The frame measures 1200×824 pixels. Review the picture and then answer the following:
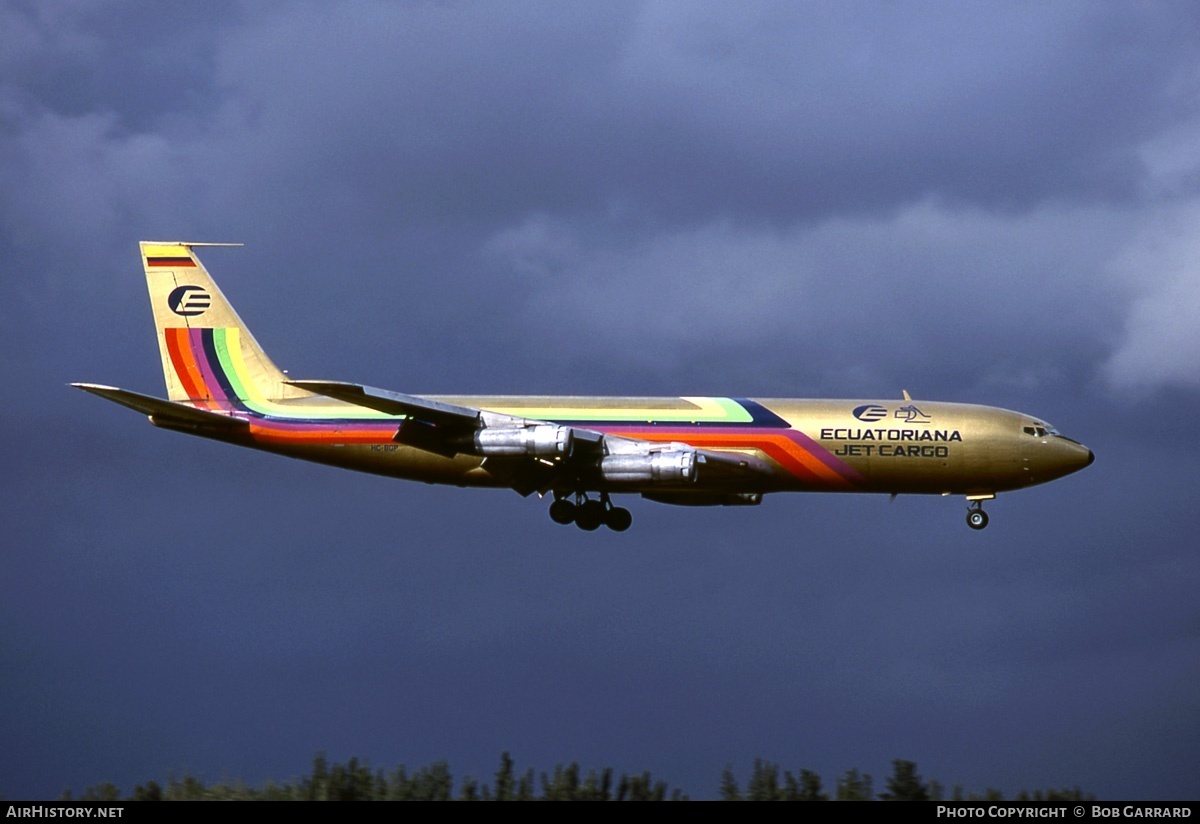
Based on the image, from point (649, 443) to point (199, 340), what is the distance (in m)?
20.2

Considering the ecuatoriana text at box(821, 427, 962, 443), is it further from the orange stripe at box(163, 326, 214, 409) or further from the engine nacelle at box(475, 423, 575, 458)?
the orange stripe at box(163, 326, 214, 409)

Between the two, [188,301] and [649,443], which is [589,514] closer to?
[649,443]

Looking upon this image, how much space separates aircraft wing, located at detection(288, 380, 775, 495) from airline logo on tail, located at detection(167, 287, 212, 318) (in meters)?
12.5

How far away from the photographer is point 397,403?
5538cm

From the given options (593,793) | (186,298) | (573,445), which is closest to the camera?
(593,793)

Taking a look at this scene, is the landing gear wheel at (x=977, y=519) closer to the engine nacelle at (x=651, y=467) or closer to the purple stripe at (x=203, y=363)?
the engine nacelle at (x=651, y=467)

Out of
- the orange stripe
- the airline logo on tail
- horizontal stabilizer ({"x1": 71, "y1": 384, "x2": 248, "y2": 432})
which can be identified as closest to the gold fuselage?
horizontal stabilizer ({"x1": 71, "y1": 384, "x2": 248, "y2": 432})

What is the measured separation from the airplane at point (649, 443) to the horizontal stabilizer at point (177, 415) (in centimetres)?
7

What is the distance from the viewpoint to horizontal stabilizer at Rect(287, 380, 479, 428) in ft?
175

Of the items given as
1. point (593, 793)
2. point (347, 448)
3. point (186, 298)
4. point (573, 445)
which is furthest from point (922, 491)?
point (186, 298)
